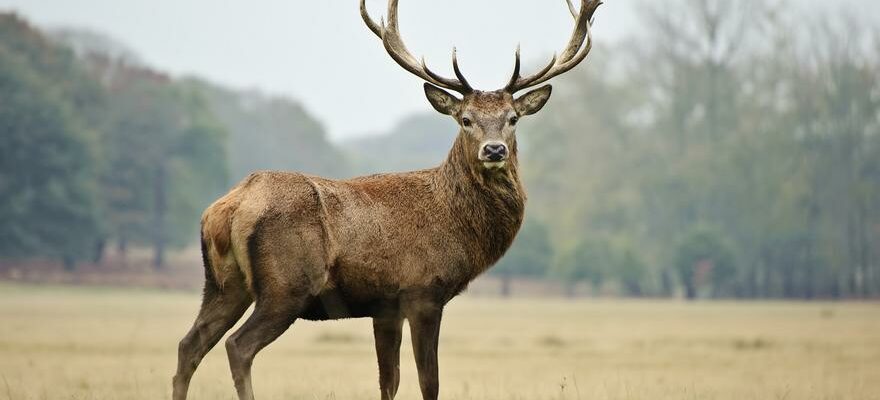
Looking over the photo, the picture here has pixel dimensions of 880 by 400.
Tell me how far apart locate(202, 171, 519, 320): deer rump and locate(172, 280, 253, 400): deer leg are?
132mm

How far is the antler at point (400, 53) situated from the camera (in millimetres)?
11680

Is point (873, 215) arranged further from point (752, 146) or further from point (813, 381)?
point (813, 381)

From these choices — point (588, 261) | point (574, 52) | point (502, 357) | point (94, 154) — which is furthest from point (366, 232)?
point (588, 261)

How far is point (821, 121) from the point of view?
235ft

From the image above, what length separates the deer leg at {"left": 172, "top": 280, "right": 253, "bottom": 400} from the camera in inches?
411

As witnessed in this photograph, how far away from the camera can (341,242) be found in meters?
10.6

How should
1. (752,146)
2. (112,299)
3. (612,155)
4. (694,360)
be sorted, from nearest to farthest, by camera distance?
(694,360) → (112,299) → (752,146) → (612,155)

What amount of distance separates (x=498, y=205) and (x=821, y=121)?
64.2m

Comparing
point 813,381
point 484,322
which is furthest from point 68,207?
point 813,381

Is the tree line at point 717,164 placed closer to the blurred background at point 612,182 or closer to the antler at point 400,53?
the blurred background at point 612,182

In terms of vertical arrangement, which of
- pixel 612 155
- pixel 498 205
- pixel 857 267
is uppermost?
pixel 498 205

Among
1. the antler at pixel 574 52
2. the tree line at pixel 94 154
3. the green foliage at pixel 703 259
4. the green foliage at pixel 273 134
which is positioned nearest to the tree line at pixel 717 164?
the green foliage at pixel 703 259

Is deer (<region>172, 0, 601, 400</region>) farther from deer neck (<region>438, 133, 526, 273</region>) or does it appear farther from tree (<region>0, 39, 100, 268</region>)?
tree (<region>0, 39, 100, 268</region>)

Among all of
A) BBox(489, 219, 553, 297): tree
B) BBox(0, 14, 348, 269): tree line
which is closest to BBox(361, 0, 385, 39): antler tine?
BBox(0, 14, 348, 269): tree line
